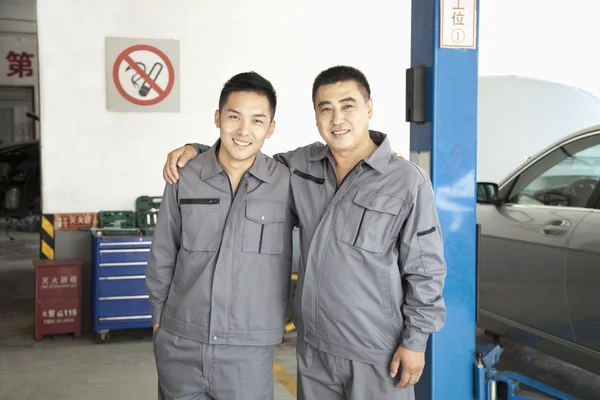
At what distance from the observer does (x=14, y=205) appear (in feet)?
29.2

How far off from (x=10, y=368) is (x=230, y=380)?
3007 mm

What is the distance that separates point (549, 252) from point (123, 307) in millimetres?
3206

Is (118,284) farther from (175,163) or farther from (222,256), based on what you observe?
(222,256)

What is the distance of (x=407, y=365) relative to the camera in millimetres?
1834

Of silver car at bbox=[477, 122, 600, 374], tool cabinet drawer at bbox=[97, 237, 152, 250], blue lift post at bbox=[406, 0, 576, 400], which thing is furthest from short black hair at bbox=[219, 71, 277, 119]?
tool cabinet drawer at bbox=[97, 237, 152, 250]

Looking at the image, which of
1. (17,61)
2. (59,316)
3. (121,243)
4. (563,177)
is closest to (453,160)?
(563,177)

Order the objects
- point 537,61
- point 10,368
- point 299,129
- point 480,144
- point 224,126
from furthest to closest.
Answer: point 480,144
point 537,61
point 299,129
point 10,368
point 224,126

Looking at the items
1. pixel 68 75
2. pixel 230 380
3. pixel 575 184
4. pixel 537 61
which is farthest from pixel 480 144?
pixel 230 380

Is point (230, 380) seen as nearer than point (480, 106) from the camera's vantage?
Yes

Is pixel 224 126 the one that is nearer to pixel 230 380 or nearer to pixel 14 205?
pixel 230 380

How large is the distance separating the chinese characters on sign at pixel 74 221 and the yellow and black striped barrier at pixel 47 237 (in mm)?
44

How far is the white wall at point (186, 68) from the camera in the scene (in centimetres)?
500

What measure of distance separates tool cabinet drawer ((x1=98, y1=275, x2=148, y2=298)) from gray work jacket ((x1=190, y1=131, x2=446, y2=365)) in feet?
10.6

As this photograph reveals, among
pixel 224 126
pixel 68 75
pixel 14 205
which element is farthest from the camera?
pixel 14 205
